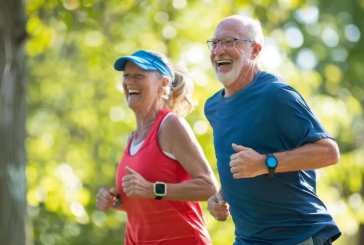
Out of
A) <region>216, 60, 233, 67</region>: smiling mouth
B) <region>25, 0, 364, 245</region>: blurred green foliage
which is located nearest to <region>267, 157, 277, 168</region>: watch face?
<region>216, 60, 233, 67</region>: smiling mouth

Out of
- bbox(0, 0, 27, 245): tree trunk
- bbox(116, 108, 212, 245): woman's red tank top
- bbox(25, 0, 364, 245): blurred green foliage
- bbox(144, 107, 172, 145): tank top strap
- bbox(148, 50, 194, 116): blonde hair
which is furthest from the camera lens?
bbox(25, 0, 364, 245): blurred green foliage

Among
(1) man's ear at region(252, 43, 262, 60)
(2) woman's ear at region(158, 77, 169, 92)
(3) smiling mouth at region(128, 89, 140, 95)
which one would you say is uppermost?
(1) man's ear at region(252, 43, 262, 60)

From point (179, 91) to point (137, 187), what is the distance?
1.03 m

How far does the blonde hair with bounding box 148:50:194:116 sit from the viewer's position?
14.4 feet

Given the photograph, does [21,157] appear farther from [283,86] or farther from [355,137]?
[355,137]

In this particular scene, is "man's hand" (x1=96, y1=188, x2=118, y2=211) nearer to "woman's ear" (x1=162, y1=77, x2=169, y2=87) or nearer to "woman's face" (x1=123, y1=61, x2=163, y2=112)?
"woman's face" (x1=123, y1=61, x2=163, y2=112)

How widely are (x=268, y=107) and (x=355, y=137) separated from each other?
551 inches

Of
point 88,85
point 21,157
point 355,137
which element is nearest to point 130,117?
point 21,157

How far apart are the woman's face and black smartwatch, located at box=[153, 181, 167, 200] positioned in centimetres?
69

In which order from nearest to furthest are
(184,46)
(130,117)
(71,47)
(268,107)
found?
(268,107), (184,46), (130,117), (71,47)

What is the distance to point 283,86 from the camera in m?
3.01

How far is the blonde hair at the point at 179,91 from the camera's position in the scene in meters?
4.40

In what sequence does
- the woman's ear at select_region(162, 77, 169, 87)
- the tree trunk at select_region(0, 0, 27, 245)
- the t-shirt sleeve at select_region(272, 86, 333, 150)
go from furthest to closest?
the tree trunk at select_region(0, 0, 27, 245), the woman's ear at select_region(162, 77, 169, 87), the t-shirt sleeve at select_region(272, 86, 333, 150)

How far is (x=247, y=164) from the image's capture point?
2762mm
